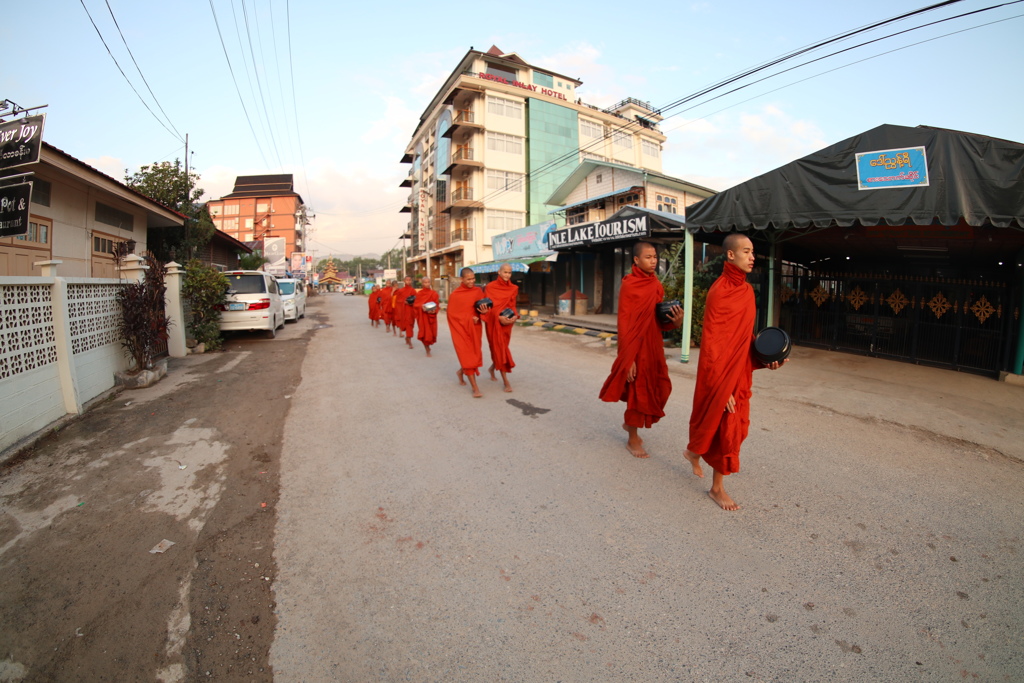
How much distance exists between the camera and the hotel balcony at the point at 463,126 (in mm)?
34062

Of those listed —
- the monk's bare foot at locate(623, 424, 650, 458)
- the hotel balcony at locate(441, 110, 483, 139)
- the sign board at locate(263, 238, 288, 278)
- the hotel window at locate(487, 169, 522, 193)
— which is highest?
the hotel balcony at locate(441, 110, 483, 139)

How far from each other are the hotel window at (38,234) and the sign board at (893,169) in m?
12.5

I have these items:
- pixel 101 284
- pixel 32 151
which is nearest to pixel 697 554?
pixel 32 151

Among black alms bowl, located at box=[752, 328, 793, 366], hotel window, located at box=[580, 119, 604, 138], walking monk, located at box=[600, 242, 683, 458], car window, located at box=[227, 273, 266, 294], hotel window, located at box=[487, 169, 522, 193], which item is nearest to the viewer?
black alms bowl, located at box=[752, 328, 793, 366]

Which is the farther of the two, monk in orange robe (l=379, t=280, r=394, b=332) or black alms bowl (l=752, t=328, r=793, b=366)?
monk in orange robe (l=379, t=280, r=394, b=332)

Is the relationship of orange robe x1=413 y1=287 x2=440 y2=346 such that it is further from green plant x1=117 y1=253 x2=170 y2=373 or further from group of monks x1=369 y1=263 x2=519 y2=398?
green plant x1=117 y1=253 x2=170 y2=373

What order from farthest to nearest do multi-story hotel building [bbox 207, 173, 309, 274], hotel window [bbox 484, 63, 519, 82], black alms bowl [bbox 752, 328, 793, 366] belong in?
multi-story hotel building [bbox 207, 173, 309, 274], hotel window [bbox 484, 63, 519, 82], black alms bowl [bbox 752, 328, 793, 366]

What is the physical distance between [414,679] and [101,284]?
7345mm

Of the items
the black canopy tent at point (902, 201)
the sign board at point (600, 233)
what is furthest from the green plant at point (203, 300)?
the black canopy tent at point (902, 201)

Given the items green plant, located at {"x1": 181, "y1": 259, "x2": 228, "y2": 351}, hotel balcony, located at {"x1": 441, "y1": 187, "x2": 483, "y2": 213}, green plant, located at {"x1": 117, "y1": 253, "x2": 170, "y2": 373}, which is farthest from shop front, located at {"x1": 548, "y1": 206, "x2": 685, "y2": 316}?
hotel balcony, located at {"x1": 441, "y1": 187, "x2": 483, "y2": 213}

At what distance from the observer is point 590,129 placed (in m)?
39.0

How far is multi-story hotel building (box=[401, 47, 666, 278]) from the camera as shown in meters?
34.9

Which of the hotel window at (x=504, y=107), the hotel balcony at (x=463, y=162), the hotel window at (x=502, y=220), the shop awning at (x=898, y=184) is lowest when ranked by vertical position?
the shop awning at (x=898, y=184)

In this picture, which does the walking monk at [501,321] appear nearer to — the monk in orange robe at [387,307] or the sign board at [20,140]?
Result: the sign board at [20,140]
